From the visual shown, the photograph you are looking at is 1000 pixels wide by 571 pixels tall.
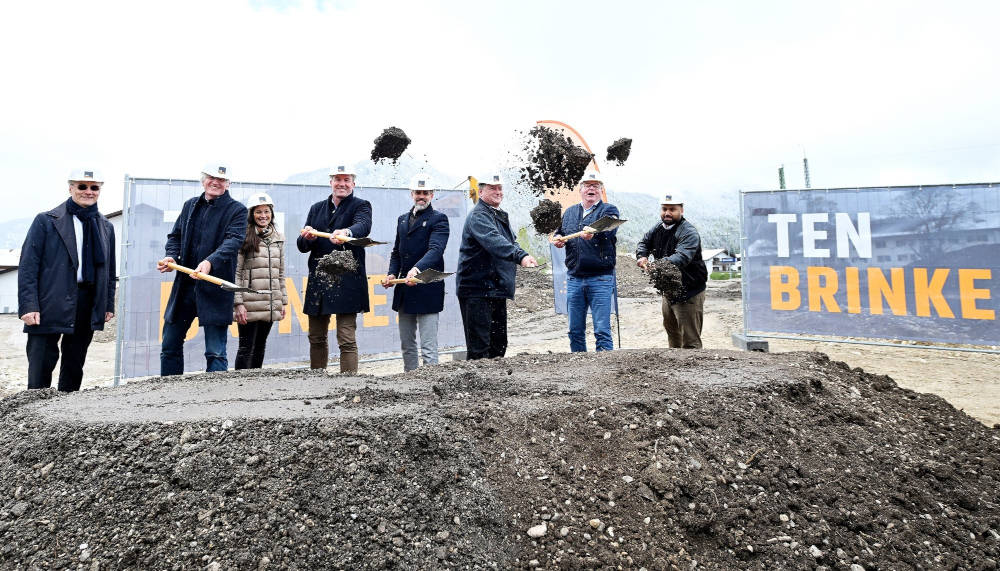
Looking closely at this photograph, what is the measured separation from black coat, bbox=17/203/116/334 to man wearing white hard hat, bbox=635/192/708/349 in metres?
4.43

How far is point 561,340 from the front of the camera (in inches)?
393

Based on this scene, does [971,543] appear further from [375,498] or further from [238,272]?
[238,272]

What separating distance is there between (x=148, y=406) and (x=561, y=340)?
25.3 feet

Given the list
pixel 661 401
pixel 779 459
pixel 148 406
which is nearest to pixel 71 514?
pixel 148 406

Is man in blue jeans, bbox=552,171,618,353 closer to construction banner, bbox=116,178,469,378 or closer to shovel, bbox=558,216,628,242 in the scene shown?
shovel, bbox=558,216,628,242

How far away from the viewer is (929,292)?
6492 mm

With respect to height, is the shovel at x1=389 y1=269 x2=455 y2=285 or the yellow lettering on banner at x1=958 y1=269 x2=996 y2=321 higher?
the shovel at x1=389 y1=269 x2=455 y2=285

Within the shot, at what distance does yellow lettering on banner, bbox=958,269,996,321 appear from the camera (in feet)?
20.6

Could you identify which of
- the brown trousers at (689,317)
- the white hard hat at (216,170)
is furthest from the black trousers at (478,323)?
the white hard hat at (216,170)

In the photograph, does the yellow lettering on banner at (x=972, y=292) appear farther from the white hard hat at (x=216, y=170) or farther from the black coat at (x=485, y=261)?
the white hard hat at (x=216, y=170)

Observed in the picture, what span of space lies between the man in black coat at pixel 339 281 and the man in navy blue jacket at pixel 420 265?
0.32 meters

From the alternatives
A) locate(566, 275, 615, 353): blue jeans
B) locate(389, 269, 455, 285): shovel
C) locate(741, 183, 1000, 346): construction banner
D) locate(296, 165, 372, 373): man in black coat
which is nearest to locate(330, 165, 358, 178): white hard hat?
locate(296, 165, 372, 373): man in black coat

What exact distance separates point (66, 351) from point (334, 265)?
193cm

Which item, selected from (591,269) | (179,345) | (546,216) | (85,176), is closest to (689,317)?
(591,269)
